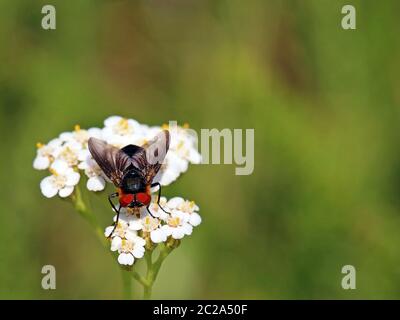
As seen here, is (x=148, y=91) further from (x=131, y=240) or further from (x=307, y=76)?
(x=131, y=240)

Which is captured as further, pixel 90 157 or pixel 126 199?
pixel 90 157

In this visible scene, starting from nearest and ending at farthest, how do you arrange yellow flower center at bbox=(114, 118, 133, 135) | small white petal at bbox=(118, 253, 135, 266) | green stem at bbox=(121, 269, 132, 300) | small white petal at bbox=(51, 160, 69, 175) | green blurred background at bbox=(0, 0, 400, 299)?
small white petal at bbox=(118, 253, 135, 266) < green stem at bbox=(121, 269, 132, 300) < small white petal at bbox=(51, 160, 69, 175) < yellow flower center at bbox=(114, 118, 133, 135) < green blurred background at bbox=(0, 0, 400, 299)

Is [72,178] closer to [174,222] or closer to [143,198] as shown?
[143,198]

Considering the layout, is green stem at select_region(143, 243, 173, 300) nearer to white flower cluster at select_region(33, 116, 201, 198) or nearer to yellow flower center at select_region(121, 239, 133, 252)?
yellow flower center at select_region(121, 239, 133, 252)

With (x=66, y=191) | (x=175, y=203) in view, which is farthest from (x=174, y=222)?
(x=66, y=191)

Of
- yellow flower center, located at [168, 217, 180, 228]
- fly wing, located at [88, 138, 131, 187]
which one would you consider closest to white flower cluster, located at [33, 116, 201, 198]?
A: fly wing, located at [88, 138, 131, 187]

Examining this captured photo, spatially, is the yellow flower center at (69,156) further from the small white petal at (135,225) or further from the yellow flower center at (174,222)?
the yellow flower center at (174,222)
